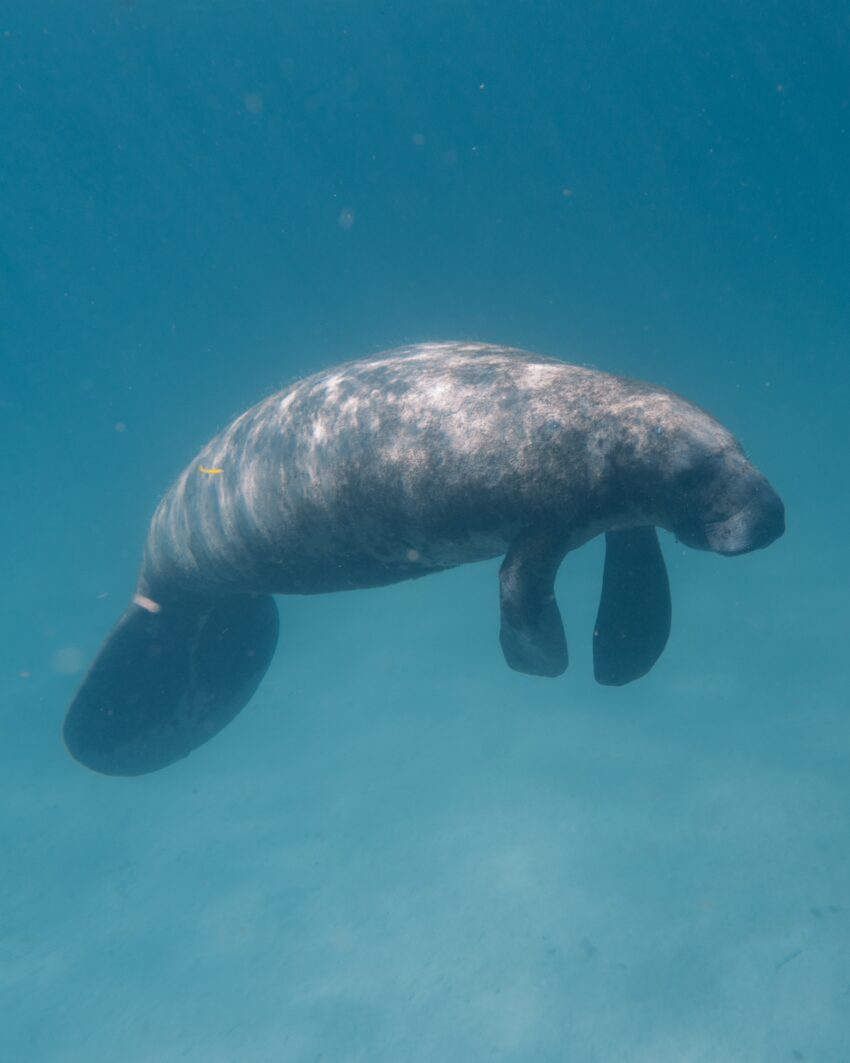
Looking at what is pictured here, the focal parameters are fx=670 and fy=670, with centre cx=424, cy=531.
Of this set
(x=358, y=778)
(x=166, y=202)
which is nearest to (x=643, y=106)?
(x=166, y=202)

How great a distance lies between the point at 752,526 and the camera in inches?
129

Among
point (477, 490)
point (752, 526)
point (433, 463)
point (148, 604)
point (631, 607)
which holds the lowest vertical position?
point (631, 607)

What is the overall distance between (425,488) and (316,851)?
961 centimetres

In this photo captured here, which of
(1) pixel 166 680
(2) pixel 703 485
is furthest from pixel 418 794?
(2) pixel 703 485

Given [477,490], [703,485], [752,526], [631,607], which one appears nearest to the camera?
[752,526]

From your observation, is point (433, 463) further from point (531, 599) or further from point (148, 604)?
point (148, 604)

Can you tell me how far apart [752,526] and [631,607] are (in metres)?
1.71

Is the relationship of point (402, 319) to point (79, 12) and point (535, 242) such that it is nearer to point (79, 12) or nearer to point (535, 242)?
point (535, 242)

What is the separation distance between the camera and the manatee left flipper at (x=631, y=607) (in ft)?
16.0

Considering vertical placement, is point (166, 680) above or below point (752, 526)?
below

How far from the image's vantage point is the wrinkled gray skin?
367 cm

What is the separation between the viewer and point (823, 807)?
397 inches

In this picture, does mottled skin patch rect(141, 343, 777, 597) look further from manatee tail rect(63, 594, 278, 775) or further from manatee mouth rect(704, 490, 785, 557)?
manatee tail rect(63, 594, 278, 775)

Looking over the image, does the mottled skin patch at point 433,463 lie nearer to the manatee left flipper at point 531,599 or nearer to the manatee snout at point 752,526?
the manatee left flipper at point 531,599
